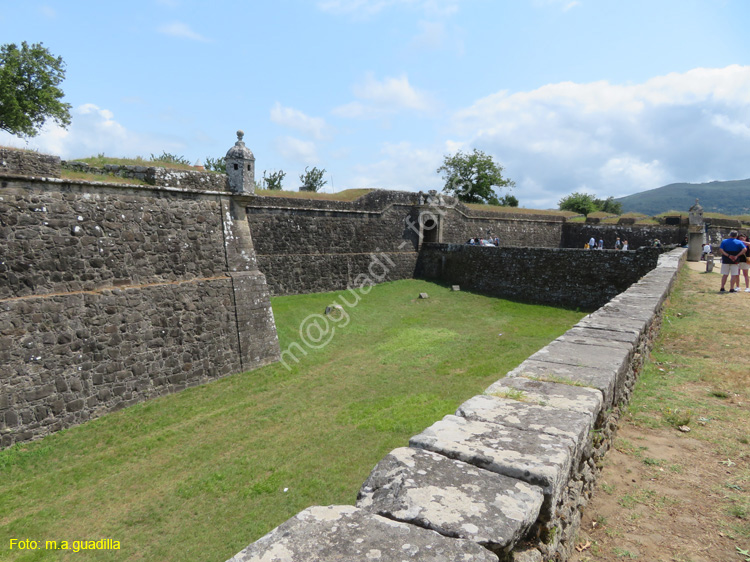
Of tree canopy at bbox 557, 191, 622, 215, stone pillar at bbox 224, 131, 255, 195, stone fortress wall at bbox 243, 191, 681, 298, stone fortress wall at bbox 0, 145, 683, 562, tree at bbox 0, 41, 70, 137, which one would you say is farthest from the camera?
tree canopy at bbox 557, 191, 622, 215

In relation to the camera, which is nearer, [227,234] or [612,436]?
[612,436]

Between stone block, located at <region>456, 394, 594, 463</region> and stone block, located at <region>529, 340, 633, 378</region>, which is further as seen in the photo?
stone block, located at <region>529, 340, 633, 378</region>

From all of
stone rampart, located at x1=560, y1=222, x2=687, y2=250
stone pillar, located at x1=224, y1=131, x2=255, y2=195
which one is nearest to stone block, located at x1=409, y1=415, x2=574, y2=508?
stone pillar, located at x1=224, y1=131, x2=255, y2=195

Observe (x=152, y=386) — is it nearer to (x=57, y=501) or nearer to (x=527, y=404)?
(x=57, y=501)

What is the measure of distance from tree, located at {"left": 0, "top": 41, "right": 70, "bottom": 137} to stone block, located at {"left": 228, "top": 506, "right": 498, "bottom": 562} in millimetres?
30801

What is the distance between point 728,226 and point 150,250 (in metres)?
33.0

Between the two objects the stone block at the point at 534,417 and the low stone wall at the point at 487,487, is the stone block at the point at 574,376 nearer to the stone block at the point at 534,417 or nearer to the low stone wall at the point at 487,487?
the low stone wall at the point at 487,487

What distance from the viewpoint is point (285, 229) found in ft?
55.3

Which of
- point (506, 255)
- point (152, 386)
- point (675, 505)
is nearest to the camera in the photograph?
point (675, 505)

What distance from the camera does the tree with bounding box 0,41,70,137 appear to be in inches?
921

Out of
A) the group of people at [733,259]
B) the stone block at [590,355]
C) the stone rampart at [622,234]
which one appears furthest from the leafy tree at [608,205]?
the stone block at [590,355]

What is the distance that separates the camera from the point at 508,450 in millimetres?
2033

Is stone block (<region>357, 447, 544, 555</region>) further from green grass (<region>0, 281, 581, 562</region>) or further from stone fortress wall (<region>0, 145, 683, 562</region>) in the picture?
green grass (<region>0, 281, 581, 562</region>)

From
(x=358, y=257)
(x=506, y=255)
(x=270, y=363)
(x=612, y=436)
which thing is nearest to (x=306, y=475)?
(x=612, y=436)
